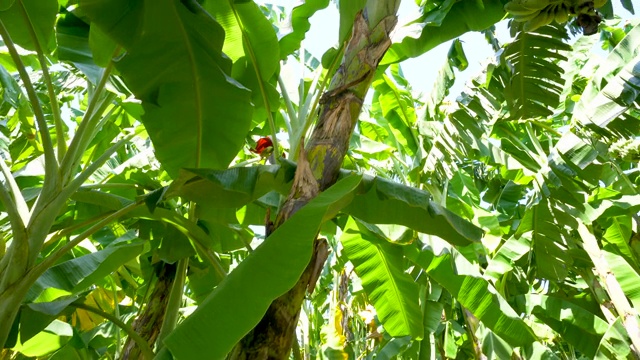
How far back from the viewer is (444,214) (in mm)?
1443

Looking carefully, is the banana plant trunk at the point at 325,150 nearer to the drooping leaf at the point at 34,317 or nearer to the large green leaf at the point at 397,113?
the drooping leaf at the point at 34,317

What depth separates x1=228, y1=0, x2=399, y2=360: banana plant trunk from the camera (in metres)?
1.20

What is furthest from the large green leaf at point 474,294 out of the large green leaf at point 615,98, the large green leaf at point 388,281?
the large green leaf at point 615,98

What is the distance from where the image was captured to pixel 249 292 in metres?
1.03

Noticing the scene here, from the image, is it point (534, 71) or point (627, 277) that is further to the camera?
point (627, 277)

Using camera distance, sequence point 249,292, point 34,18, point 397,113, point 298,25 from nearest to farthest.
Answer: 1. point 249,292
2. point 34,18
3. point 298,25
4. point 397,113

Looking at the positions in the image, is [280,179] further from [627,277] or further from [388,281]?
[627,277]

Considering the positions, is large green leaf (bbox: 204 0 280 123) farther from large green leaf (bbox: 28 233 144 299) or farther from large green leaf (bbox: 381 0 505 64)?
large green leaf (bbox: 28 233 144 299)

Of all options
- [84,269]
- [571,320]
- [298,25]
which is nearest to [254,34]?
[298,25]

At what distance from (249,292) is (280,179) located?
456 mm

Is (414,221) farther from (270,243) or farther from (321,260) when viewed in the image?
(270,243)

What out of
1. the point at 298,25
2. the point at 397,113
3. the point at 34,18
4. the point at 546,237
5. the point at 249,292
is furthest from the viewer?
the point at 397,113

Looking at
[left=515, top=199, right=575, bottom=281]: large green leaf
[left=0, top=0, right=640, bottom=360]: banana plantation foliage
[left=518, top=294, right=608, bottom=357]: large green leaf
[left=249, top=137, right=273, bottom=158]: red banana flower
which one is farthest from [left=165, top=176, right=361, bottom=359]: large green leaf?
[left=518, top=294, right=608, bottom=357]: large green leaf

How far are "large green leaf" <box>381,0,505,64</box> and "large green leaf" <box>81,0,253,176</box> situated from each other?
82cm
